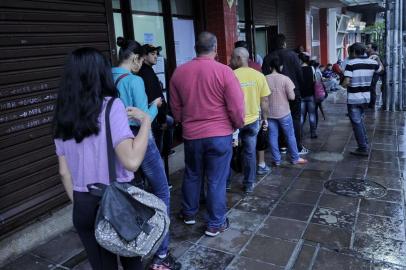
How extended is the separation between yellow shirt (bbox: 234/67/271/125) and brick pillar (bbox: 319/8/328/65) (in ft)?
48.1

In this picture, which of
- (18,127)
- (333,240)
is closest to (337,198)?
(333,240)

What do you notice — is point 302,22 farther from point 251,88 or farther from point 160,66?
point 251,88

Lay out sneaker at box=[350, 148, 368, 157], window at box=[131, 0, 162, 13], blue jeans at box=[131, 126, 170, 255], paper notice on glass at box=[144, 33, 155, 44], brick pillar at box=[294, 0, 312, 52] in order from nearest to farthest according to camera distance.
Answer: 1. blue jeans at box=[131, 126, 170, 255]
2. window at box=[131, 0, 162, 13]
3. paper notice on glass at box=[144, 33, 155, 44]
4. sneaker at box=[350, 148, 368, 157]
5. brick pillar at box=[294, 0, 312, 52]

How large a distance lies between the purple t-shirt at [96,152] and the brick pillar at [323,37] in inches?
693

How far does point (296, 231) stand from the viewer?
378 centimetres

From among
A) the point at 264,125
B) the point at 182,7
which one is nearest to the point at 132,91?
the point at 264,125

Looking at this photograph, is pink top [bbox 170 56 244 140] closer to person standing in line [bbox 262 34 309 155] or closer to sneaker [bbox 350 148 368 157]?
person standing in line [bbox 262 34 309 155]

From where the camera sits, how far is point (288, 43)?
41.4 feet

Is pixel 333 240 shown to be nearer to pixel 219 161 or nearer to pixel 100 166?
pixel 219 161

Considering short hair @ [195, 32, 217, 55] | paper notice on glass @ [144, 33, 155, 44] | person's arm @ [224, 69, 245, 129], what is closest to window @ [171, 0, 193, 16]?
paper notice on glass @ [144, 33, 155, 44]

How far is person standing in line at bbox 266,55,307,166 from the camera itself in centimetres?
558

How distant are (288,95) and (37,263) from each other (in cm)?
388

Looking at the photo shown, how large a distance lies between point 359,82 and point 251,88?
93.4 inches

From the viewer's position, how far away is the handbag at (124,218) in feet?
6.28
